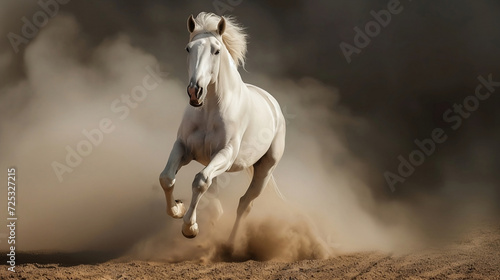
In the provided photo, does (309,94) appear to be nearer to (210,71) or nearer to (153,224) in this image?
(153,224)

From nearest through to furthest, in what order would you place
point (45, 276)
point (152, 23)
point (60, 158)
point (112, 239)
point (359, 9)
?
point (45, 276) < point (112, 239) < point (60, 158) < point (152, 23) < point (359, 9)

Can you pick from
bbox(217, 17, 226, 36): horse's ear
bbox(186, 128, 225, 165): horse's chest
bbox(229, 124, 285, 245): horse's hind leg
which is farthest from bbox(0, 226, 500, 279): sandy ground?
bbox(217, 17, 226, 36): horse's ear

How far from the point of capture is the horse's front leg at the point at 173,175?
193 inches

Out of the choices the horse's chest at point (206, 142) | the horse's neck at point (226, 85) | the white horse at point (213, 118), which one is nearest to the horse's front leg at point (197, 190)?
the white horse at point (213, 118)

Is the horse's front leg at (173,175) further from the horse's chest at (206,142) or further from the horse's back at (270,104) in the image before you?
the horse's back at (270,104)

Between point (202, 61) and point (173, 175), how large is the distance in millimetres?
968

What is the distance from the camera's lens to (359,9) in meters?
10.8

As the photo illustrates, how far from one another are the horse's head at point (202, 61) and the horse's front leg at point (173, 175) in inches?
25.8

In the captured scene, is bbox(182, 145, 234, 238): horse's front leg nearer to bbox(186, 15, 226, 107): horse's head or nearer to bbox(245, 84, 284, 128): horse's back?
bbox(186, 15, 226, 107): horse's head

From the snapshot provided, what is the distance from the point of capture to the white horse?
4.77m

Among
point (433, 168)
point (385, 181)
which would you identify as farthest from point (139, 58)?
point (433, 168)

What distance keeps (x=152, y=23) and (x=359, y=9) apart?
3.70 meters

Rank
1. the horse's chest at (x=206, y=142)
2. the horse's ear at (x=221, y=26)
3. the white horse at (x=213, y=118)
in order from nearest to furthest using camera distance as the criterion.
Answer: the white horse at (x=213, y=118)
the horse's ear at (x=221, y=26)
the horse's chest at (x=206, y=142)

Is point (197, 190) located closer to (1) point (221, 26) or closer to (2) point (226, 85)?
(2) point (226, 85)
